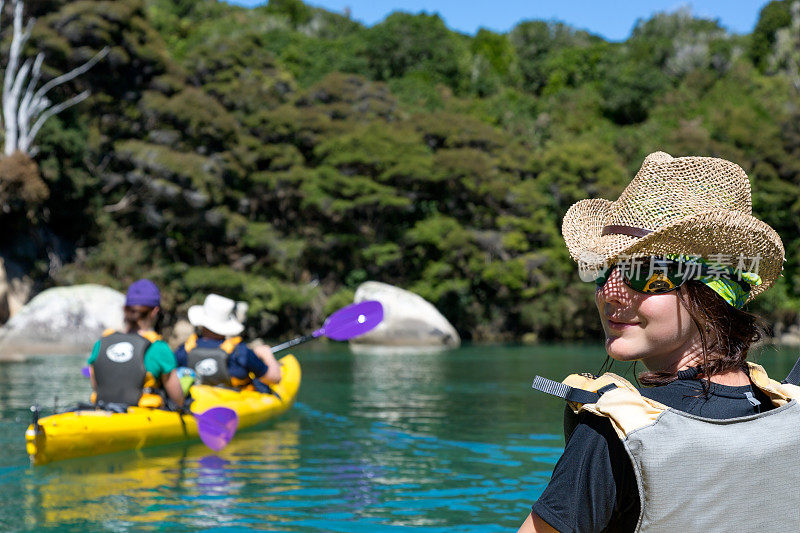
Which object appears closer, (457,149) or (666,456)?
(666,456)

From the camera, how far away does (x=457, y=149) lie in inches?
1084

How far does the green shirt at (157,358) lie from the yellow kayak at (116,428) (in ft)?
1.22

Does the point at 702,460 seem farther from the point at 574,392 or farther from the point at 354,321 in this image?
the point at 354,321

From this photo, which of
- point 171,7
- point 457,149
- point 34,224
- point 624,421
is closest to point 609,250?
point 624,421

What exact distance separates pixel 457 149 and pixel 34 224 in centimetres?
1280

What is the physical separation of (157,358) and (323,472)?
1.50 meters

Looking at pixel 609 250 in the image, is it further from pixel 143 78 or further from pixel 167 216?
pixel 143 78

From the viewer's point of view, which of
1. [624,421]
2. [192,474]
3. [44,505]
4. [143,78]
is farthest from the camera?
[143,78]

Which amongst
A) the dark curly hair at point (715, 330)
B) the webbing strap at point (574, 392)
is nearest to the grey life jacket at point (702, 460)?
the webbing strap at point (574, 392)

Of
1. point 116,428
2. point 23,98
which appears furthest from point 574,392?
point 23,98

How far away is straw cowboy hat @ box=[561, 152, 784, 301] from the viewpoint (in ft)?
4.33

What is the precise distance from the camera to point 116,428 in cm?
639

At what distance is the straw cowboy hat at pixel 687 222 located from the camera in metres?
1.32

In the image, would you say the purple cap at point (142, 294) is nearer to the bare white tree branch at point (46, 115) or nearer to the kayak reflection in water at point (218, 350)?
the kayak reflection in water at point (218, 350)
